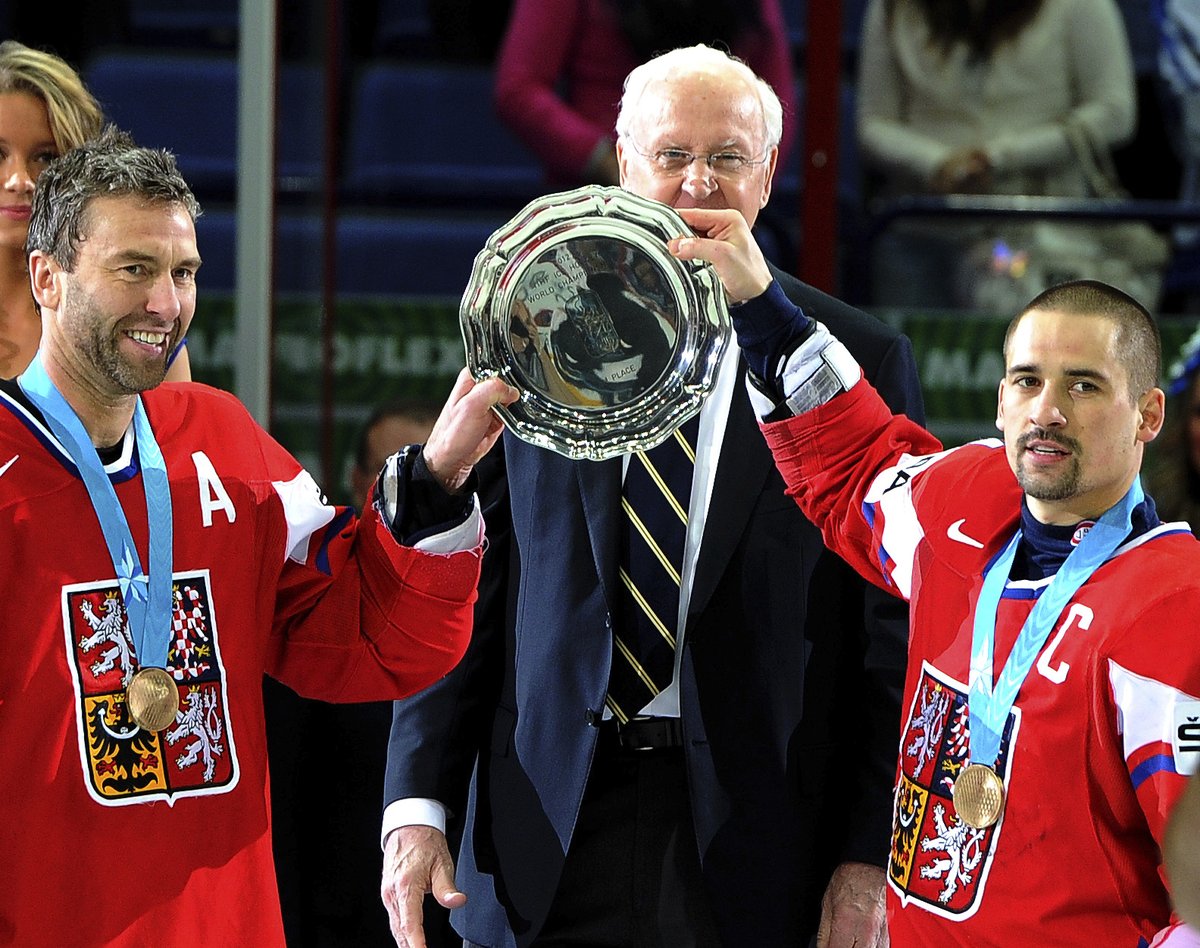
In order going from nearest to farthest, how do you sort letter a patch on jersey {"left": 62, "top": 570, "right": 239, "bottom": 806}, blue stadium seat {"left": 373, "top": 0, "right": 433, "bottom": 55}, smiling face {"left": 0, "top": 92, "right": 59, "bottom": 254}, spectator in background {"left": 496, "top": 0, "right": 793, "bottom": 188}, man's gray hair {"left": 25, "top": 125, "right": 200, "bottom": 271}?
1. letter a patch on jersey {"left": 62, "top": 570, "right": 239, "bottom": 806}
2. man's gray hair {"left": 25, "top": 125, "right": 200, "bottom": 271}
3. smiling face {"left": 0, "top": 92, "right": 59, "bottom": 254}
4. spectator in background {"left": 496, "top": 0, "right": 793, "bottom": 188}
5. blue stadium seat {"left": 373, "top": 0, "right": 433, "bottom": 55}

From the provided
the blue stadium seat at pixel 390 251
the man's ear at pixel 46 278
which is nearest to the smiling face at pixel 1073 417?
the man's ear at pixel 46 278

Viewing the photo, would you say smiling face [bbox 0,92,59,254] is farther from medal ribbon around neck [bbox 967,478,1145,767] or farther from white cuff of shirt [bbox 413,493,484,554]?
medal ribbon around neck [bbox 967,478,1145,767]

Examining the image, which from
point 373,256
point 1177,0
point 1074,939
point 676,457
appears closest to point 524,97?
point 373,256

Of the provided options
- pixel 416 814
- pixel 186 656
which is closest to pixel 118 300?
pixel 186 656

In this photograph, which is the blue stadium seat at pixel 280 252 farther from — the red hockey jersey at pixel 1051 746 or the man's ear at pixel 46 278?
the red hockey jersey at pixel 1051 746

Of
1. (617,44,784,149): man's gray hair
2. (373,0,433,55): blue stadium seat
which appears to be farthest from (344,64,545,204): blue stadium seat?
(617,44,784,149): man's gray hair

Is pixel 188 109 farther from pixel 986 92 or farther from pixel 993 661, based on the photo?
pixel 993 661

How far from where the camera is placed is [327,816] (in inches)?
104

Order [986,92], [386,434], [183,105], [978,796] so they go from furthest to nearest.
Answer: [183,105]
[986,92]
[386,434]
[978,796]

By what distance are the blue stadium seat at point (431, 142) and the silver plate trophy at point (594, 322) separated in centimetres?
220

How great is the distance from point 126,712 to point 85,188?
1.73ft

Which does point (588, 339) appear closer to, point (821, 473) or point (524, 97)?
point (821, 473)

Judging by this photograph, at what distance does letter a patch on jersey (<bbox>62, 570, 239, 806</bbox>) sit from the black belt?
0.47 metres

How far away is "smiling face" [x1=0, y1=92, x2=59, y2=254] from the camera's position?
2.26 m
